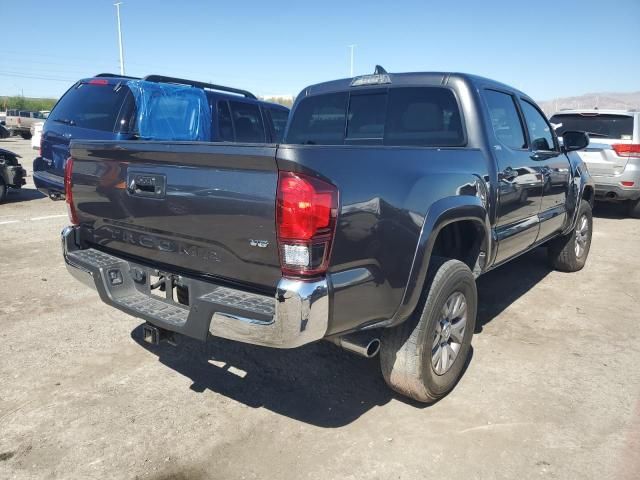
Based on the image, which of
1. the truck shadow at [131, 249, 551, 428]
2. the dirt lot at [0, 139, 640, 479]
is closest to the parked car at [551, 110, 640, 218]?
Answer: the dirt lot at [0, 139, 640, 479]

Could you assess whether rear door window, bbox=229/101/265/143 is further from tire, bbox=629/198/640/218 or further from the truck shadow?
tire, bbox=629/198/640/218

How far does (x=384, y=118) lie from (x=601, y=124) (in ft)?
22.5

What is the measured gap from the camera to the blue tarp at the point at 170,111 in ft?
21.0

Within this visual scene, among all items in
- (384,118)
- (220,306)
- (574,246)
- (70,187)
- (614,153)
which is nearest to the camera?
(220,306)

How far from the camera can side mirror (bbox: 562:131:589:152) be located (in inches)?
191

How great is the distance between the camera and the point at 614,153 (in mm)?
8352

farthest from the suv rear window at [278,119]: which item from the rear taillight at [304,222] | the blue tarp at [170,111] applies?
the rear taillight at [304,222]

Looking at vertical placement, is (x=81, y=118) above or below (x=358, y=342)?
above

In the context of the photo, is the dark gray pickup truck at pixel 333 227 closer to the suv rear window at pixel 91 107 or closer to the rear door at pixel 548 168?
the rear door at pixel 548 168

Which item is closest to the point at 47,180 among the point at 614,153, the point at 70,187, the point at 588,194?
the point at 70,187

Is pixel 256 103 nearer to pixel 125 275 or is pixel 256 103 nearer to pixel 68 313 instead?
pixel 68 313

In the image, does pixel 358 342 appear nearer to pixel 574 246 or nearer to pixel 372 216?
pixel 372 216

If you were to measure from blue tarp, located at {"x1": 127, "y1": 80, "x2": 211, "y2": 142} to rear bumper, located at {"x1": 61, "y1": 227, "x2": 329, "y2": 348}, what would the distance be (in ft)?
13.2

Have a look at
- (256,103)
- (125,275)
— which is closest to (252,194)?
(125,275)
